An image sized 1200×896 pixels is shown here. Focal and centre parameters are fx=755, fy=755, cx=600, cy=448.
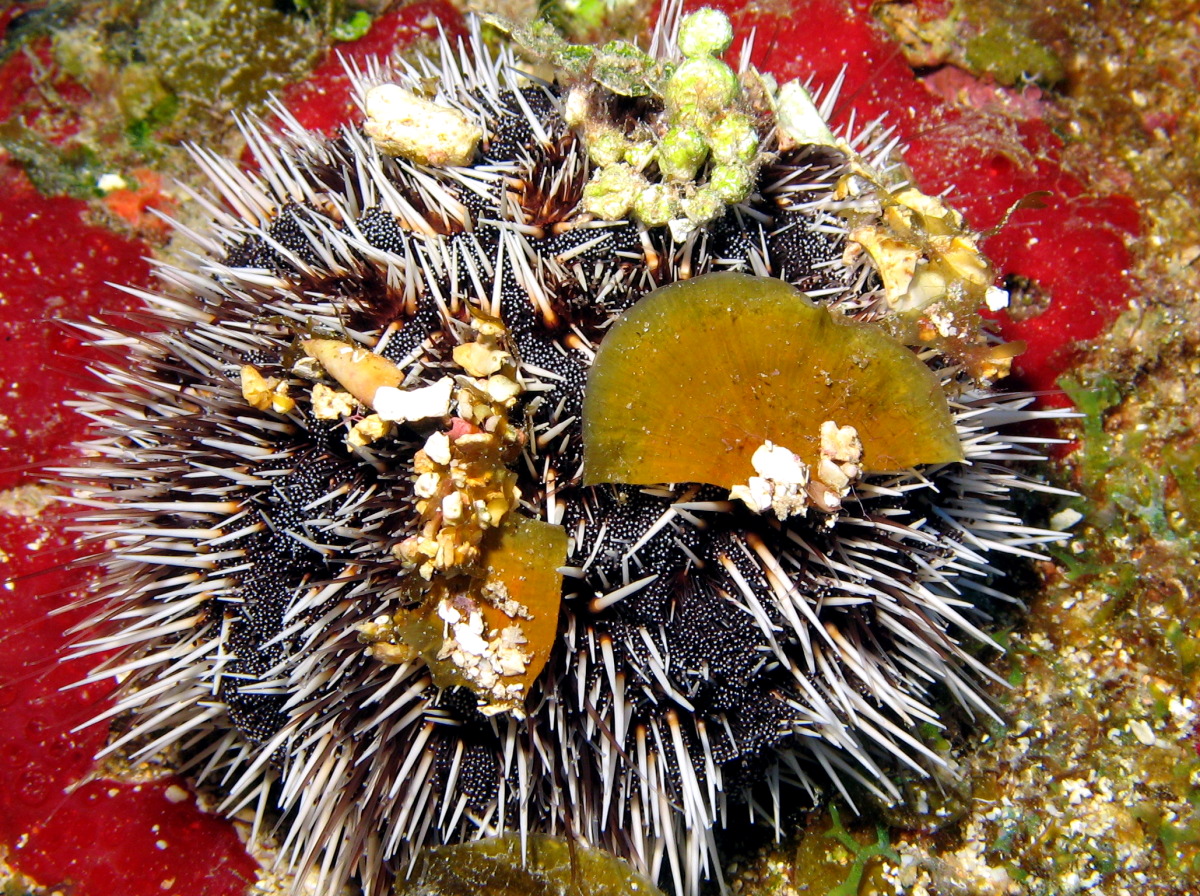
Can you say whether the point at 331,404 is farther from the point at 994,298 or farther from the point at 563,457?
the point at 994,298

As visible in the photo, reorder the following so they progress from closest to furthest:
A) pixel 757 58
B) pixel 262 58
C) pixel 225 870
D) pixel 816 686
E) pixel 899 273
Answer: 1. pixel 899 273
2. pixel 816 686
3. pixel 225 870
4. pixel 757 58
5. pixel 262 58

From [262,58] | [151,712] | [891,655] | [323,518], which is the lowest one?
Answer: [891,655]

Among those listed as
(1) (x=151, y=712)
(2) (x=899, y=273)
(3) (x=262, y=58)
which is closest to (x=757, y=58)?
(2) (x=899, y=273)

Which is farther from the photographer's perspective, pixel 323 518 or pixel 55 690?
pixel 55 690

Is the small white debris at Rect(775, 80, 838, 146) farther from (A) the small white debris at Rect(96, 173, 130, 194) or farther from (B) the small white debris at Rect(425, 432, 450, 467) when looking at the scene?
(A) the small white debris at Rect(96, 173, 130, 194)

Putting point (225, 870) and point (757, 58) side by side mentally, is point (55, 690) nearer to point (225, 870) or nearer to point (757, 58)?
point (225, 870)

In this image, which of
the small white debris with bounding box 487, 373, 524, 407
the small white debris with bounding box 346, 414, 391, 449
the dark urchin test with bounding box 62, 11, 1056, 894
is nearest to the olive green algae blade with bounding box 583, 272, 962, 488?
the dark urchin test with bounding box 62, 11, 1056, 894

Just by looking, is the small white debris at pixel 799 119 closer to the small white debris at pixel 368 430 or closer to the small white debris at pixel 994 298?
the small white debris at pixel 994 298
